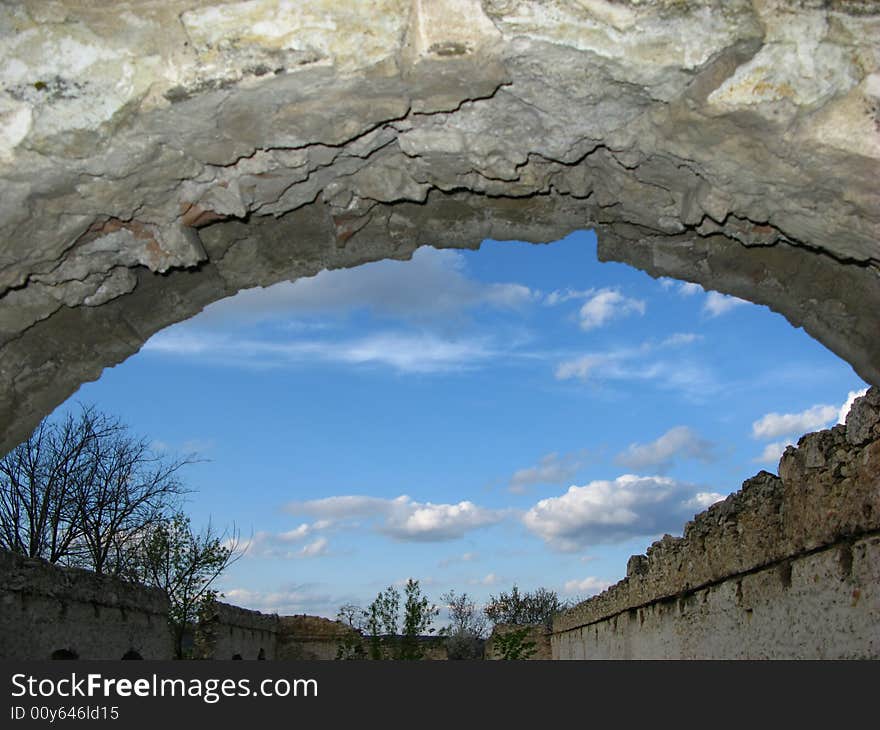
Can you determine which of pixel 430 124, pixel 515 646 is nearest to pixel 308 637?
pixel 515 646

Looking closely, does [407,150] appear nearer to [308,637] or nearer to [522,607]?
[308,637]

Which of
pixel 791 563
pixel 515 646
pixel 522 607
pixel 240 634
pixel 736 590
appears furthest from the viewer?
pixel 522 607

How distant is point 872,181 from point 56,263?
7.31 ft

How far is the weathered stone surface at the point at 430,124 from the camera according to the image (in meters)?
1.89

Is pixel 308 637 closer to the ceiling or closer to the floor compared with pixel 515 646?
closer to the ceiling

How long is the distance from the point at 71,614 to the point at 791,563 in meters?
7.74

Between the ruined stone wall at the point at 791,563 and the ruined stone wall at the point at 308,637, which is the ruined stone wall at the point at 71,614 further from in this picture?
the ruined stone wall at the point at 308,637

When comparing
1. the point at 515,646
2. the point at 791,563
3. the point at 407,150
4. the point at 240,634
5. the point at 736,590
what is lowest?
the point at 515,646

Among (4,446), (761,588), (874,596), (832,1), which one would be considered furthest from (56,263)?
(761,588)

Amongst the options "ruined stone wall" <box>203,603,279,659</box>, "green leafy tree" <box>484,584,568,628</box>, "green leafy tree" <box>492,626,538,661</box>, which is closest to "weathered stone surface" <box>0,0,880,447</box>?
"green leafy tree" <box>492,626,538,661</box>

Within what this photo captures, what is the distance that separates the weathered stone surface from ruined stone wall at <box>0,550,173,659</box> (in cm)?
656

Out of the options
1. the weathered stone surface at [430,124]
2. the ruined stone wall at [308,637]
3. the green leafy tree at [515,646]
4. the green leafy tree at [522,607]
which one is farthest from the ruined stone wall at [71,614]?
the green leafy tree at [522,607]

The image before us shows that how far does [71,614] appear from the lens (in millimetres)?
9297

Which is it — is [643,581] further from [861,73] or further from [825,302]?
[861,73]
